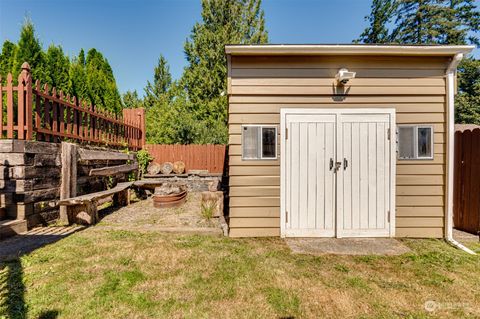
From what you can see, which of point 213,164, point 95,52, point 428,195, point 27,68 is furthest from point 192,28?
point 428,195

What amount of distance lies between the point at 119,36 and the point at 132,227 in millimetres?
15787

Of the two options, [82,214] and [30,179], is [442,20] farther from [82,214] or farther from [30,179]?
[30,179]

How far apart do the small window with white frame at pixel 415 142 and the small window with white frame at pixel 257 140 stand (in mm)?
2174

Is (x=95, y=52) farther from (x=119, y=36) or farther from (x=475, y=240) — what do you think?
(x=475, y=240)

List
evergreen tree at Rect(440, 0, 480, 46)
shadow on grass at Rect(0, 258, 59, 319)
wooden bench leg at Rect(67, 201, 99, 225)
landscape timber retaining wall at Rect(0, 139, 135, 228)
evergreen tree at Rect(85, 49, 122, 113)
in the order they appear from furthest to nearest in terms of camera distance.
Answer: evergreen tree at Rect(440, 0, 480, 46) → evergreen tree at Rect(85, 49, 122, 113) → wooden bench leg at Rect(67, 201, 99, 225) → landscape timber retaining wall at Rect(0, 139, 135, 228) → shadow on grass at Rect(0, 258, 59, 319)

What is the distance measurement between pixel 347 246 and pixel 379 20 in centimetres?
2522

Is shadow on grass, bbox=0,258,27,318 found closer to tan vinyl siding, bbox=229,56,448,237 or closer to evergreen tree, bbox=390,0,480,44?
tan vinyl siding, bbox=229,56,448,237

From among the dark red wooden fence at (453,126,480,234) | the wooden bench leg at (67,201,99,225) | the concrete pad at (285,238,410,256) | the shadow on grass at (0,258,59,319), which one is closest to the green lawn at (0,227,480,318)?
the shadow on grass at (0,258,59,319)

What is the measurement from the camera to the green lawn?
2.17 m

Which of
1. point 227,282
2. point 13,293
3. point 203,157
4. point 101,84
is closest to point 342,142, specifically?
point 227,282

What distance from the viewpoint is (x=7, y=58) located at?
23.1 feet

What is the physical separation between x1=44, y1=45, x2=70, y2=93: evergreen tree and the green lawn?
6432mm

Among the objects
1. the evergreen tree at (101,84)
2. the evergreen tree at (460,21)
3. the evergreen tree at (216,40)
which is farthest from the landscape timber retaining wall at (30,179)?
the evergreen tree at (460,21)

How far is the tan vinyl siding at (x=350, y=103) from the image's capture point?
4.11 m
